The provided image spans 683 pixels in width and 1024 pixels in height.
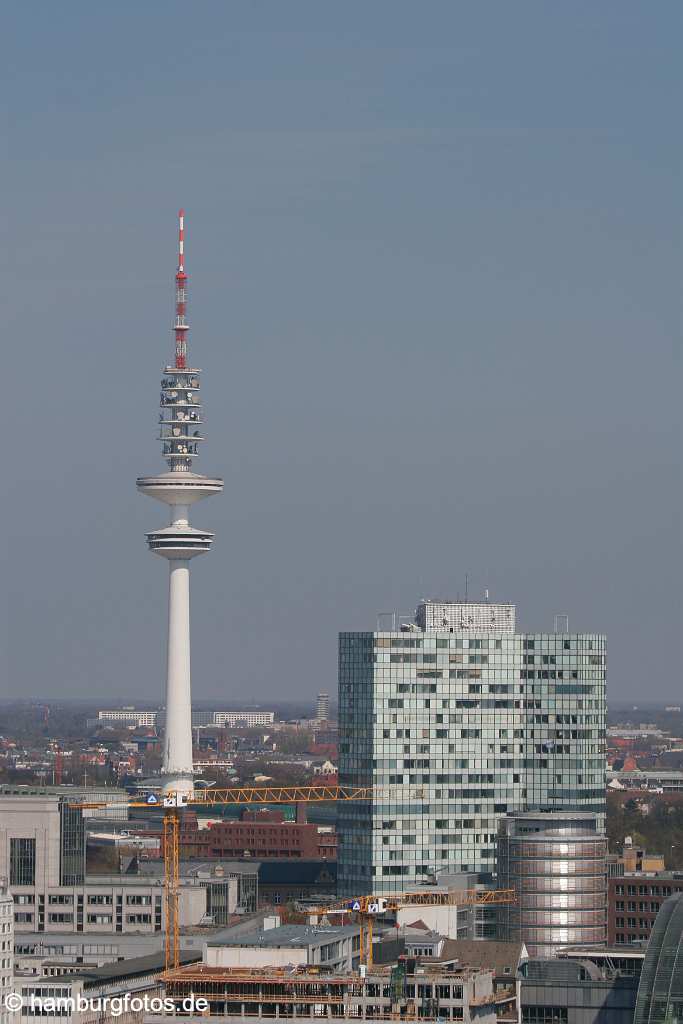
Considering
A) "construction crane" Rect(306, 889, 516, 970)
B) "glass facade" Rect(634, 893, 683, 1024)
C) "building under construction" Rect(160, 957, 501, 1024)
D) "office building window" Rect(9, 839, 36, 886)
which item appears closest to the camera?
"building under construction" Rect(160, 957, 501, 1024)

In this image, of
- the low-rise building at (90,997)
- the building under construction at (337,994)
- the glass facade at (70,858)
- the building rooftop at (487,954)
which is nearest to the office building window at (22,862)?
the glass facade at (70,858)

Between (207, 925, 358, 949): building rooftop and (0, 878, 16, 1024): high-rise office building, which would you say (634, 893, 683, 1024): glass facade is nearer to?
(207, 925, 358, 949): building rooftop

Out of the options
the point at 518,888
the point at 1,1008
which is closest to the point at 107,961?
the point at 518,888

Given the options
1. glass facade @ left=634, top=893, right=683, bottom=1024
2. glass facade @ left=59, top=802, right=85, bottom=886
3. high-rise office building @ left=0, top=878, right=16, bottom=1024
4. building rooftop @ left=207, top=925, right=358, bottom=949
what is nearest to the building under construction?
building rooftop @ left=207, top=925, right=358, bottom=949

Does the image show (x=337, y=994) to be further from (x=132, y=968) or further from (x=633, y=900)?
(x=633, y=900)

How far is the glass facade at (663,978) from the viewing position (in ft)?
425

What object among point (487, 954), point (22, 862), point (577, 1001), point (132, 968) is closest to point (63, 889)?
point (22, 862)

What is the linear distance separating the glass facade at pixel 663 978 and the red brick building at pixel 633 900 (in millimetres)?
50148

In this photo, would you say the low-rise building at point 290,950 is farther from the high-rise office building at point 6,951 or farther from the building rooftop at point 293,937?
the high-rise office building at point 6,951

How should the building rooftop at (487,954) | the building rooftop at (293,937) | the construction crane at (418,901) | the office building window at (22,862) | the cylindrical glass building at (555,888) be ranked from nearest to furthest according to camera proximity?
the building rooftop at (293,937)
the building rooftop at (487,954)
the construction crane at (418,901)
the cylindrical glass building at (555,888)
the office building window at (22,862)

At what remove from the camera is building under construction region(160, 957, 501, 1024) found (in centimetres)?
12406

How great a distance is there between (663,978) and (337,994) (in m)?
16.2

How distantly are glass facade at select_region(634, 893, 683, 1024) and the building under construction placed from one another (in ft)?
23.8

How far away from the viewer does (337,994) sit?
409ft
